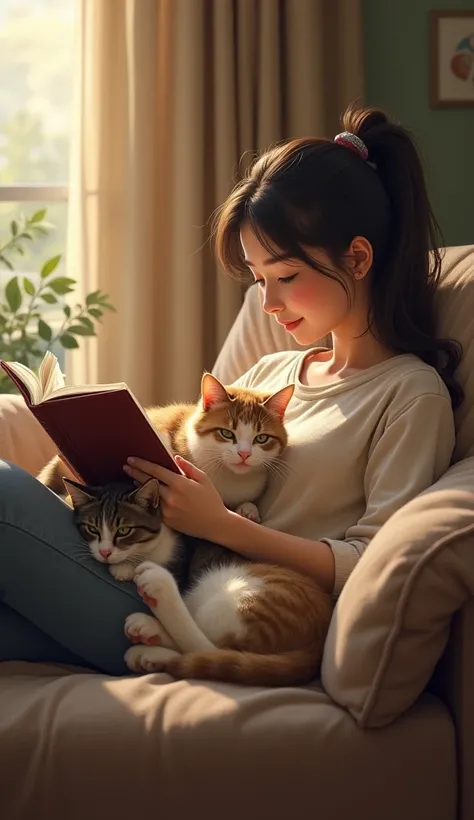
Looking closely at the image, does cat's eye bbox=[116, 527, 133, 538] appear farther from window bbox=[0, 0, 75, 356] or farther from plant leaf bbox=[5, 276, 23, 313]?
window bbox=[0, 0, 75, 356]

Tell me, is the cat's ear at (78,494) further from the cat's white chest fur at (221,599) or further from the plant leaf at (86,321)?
the plant leaf at (86,321)

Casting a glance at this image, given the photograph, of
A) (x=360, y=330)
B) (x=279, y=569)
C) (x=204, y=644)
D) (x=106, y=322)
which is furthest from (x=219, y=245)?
(x=106, y=322)

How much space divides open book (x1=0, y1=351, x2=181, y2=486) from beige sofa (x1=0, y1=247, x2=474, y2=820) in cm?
39

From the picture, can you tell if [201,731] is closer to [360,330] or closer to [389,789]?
[389,789]

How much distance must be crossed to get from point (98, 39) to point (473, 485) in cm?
216

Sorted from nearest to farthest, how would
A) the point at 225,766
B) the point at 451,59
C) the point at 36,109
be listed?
the point at 225,766
the point at 451,59
the point at 36,109

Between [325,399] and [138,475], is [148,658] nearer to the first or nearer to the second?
[138,475]

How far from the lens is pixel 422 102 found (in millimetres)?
3012

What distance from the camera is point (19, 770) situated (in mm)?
1082

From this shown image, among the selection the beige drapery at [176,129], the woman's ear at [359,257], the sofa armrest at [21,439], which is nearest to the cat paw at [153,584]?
the woman's ear at [359,257]

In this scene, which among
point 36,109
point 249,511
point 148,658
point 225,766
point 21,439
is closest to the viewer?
point 225,766

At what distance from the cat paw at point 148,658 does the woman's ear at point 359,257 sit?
2.30ft

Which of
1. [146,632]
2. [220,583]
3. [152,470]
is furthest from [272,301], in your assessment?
[146,632]

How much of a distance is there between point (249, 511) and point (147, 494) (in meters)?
0.24
